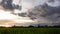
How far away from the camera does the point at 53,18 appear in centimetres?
531

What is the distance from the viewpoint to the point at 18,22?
5223 mm

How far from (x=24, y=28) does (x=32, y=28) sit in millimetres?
277

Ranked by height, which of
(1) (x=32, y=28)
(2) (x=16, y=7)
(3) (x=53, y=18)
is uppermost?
(2) (x=16, y=7)

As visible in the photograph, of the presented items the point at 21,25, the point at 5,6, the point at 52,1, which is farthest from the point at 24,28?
the point at 52,1

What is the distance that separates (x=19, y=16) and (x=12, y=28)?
0.47m

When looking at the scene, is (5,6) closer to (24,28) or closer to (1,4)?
(1,4)

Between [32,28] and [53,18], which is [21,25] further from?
[53,18]

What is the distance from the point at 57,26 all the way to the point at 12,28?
1513 mm

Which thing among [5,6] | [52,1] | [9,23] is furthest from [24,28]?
[52,1]

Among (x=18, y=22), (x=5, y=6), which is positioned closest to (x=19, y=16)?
(x=18, y=22)

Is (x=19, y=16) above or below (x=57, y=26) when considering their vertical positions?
above

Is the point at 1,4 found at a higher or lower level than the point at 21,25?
higher

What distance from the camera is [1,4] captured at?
5.24 meters

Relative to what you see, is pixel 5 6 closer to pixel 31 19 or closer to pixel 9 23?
pixel 9 23
